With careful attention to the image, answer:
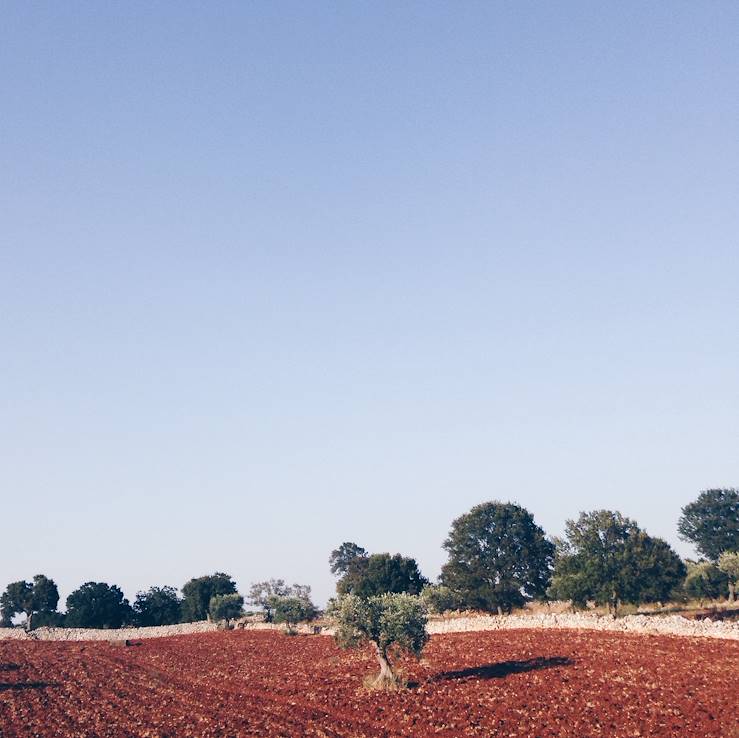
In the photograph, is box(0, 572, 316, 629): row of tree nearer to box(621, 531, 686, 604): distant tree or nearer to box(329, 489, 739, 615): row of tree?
box(329, 489, 739, 615): row of tree

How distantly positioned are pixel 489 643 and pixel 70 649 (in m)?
56.3

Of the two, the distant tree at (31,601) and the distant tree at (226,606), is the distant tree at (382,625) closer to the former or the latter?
the distant tree at (226,606)

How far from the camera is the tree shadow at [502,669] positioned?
128ft

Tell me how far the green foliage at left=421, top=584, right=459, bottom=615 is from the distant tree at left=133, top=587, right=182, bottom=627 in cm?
6542

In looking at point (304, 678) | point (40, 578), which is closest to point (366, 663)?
point (304, 678)

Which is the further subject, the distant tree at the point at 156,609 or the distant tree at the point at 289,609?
the distant tree at the point at 156,609

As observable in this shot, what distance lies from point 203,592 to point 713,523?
10931 centimetres

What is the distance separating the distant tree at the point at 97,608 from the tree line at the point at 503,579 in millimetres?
193

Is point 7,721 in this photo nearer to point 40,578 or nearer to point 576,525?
point 576,525

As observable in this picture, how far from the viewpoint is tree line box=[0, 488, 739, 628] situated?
236 feet

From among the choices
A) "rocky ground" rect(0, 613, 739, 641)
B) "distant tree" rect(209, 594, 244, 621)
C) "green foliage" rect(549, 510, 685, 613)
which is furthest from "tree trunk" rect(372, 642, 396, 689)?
"distant tree" rect(209, 594, 244, 621)

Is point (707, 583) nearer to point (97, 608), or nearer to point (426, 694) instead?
point (426, 694)

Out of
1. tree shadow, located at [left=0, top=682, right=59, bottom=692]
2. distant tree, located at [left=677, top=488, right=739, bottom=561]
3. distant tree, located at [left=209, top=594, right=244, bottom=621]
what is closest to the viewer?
tree shadow, located at [left=0, top=682, right=59, bottom=692]

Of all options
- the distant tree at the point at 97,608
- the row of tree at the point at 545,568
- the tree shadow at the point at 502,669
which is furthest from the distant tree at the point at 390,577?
the distant tree at the point at 97,608
